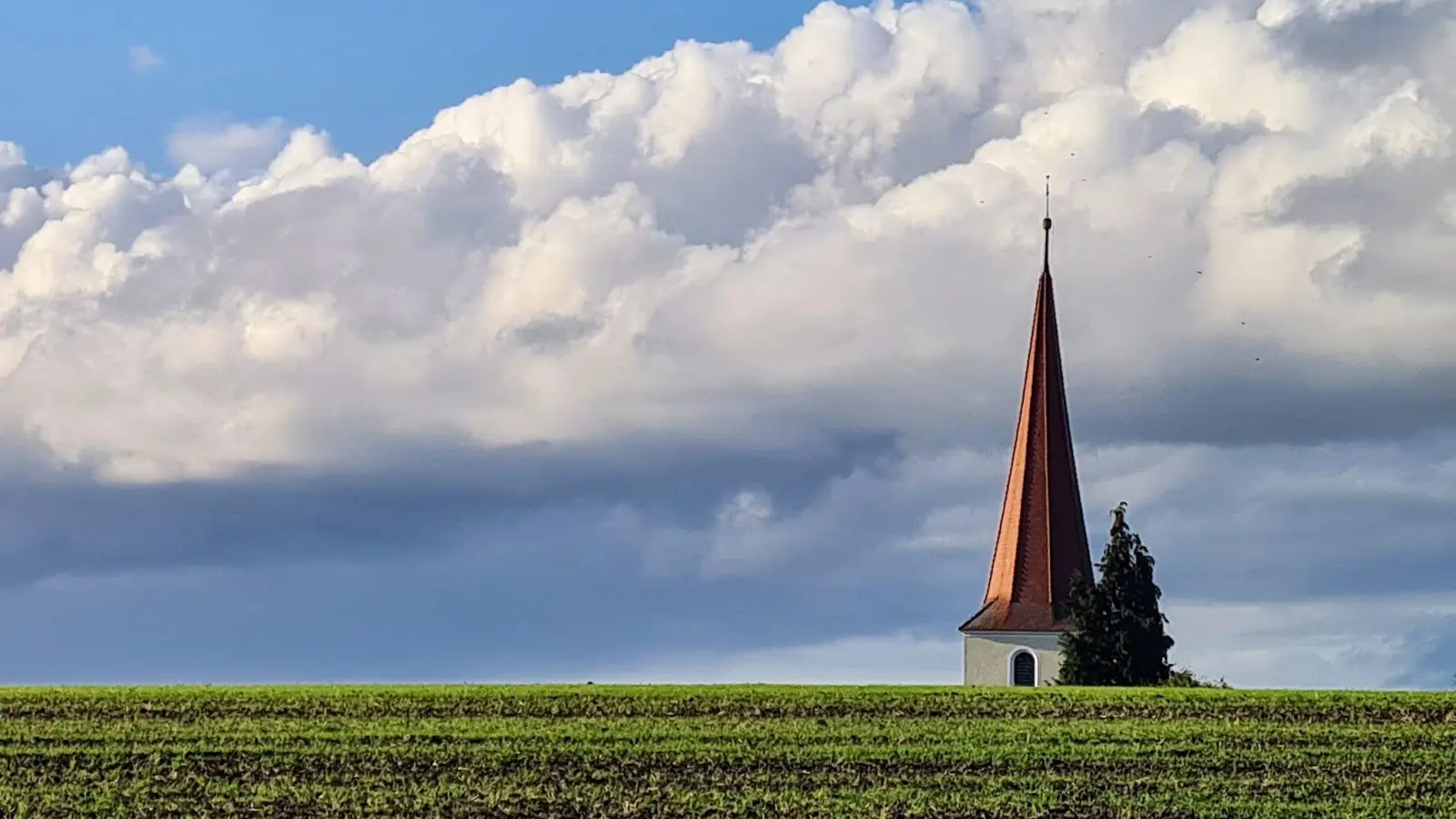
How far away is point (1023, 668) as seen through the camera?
56.2 meters

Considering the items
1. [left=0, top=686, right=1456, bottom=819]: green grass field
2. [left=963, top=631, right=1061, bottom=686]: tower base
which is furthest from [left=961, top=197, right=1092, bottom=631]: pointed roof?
[left=0, top=686, right=1456, bottom=819]: green grass field

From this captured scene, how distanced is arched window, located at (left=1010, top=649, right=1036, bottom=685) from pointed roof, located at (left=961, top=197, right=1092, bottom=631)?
674 mm

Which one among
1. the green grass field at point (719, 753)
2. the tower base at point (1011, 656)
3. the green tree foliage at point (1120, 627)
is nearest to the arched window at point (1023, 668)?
the tower base at point (1011, 656)

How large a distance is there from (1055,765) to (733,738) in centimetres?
498

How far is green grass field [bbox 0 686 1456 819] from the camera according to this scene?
32.3 m

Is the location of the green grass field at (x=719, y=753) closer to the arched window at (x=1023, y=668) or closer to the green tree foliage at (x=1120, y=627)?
the green tree foliage at (x=1120, y=627)

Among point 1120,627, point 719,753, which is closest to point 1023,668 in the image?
point 1120,627

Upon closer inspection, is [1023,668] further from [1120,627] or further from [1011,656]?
[1120,627]

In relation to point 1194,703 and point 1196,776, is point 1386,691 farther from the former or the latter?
point 1196,776

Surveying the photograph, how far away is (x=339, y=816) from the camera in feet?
103

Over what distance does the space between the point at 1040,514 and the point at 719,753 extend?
77.0ft

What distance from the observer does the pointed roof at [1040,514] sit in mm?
56281

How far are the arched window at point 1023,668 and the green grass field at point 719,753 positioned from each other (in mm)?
14190

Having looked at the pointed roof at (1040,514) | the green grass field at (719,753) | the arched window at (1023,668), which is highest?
the pointed roof at (1040,514)
